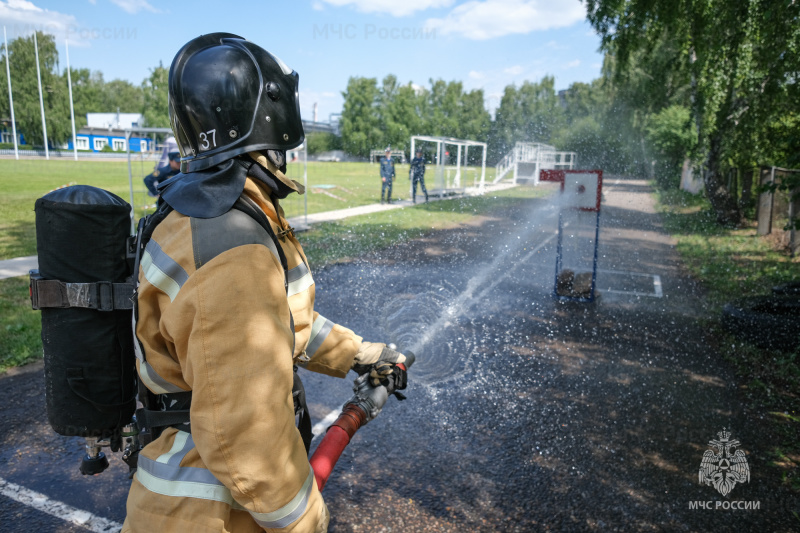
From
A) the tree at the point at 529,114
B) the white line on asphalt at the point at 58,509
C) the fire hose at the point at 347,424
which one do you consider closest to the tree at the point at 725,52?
the fire hose at the point at 347,424

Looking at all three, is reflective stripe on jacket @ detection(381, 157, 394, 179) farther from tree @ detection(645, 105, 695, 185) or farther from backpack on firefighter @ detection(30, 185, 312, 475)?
backpack on firefighter @ detection(30, 185, 312, 475)

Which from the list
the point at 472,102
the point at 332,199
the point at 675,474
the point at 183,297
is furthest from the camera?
the point at 472,102

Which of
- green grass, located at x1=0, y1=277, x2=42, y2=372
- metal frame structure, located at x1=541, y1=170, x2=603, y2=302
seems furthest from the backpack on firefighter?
metal frame structure, located at x1=541, y1=170, x2=603, y2=302

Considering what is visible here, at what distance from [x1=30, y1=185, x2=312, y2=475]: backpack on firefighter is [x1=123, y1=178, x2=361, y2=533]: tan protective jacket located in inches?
10.4

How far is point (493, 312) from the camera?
286 inches

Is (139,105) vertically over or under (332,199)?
over

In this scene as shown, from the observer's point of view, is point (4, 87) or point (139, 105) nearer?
point (4, 87)

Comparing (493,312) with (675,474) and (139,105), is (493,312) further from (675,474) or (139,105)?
(139,105)

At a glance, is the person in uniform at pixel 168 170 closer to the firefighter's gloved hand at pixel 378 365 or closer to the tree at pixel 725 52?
the firefighter's gloved hand at pixel 378 365

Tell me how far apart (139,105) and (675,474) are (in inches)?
3224

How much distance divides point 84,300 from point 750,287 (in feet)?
31.8

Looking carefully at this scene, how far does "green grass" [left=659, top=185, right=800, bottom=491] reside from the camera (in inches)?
169

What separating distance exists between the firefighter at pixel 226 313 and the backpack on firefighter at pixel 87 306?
0.86 feet

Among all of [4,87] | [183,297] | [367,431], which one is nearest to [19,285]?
[367,431]
